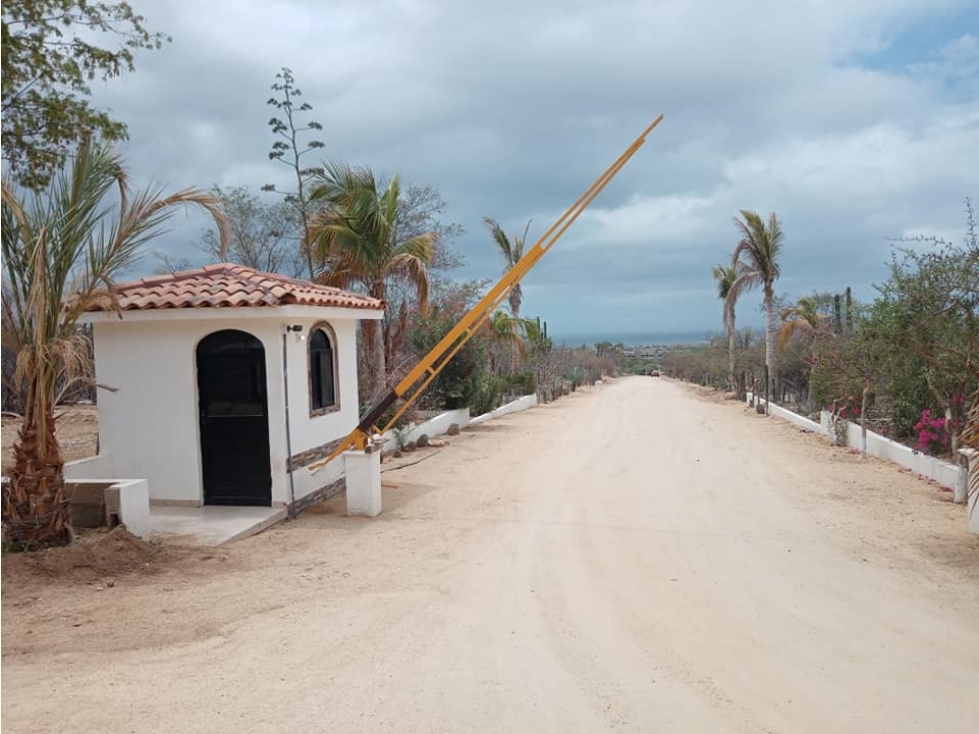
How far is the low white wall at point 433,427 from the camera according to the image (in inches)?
587

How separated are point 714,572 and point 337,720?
3.90m

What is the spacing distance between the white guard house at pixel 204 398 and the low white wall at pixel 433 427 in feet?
14.7

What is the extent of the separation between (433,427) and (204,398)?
907 centimetres

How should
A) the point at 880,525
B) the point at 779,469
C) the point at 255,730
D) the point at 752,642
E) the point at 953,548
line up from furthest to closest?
the point at 779,469 → the point at 880,525 → the point at 953,548 → the point at 752,642 → the point at 255,730

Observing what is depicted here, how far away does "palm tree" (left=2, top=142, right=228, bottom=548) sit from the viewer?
20.8 ft

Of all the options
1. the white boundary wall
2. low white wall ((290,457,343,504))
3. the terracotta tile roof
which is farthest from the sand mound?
the white boundary wall

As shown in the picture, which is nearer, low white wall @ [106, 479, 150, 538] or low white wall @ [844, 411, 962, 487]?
low white wall @ [106, 479, 150, 538]

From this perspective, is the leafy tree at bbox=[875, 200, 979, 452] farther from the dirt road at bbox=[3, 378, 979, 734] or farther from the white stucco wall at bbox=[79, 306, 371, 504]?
the white stucco wall at bbox=[79, 306, 371, 504]

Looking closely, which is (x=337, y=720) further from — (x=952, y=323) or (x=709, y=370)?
(x=709, y=370)

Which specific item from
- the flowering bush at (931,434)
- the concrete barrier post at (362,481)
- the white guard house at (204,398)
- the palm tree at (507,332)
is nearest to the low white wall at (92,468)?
the white guard house at (204,398)

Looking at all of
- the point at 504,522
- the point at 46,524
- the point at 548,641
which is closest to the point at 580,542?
the point at 504,522

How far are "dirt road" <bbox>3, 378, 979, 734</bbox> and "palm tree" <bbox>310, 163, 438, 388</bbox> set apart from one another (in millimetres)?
7341

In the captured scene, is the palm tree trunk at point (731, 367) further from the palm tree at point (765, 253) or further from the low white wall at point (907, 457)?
the low white wall at point (907, 457)

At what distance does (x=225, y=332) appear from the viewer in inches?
352
